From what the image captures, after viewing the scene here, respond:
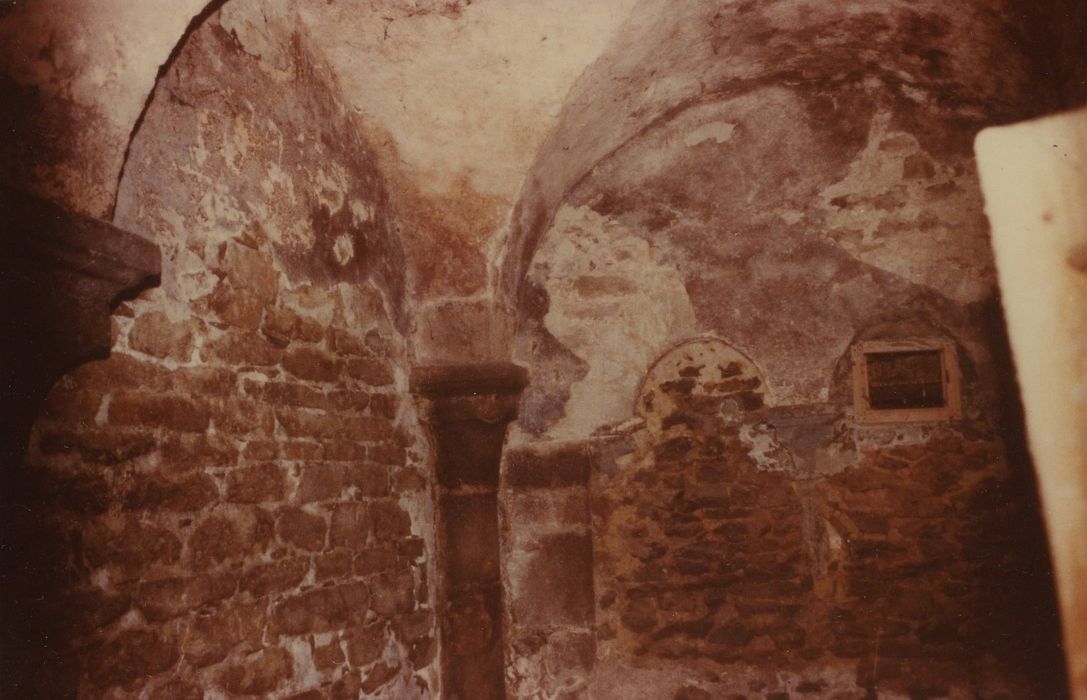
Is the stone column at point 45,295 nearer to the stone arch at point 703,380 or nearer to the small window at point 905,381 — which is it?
the stone arch at point 703,380

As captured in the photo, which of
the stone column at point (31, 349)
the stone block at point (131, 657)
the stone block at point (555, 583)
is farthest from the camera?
the stone block at point (555, 583)

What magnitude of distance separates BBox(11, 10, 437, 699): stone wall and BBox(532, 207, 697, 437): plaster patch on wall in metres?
0.92

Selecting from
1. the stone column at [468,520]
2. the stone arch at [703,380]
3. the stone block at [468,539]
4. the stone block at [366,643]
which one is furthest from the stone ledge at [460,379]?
the stone block at [366,643]

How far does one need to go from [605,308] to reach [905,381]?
1.47 m

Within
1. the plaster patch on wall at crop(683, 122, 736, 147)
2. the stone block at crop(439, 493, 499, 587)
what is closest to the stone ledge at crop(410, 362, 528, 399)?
the stone block at crop(439, 493, 499, 587)

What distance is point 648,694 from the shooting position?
359 cm

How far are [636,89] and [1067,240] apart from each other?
1811 mm

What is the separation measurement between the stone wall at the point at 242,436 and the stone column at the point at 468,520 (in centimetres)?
11

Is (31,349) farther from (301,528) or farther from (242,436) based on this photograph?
(301,528)

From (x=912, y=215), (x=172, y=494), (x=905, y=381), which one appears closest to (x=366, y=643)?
(x=172, y=494)

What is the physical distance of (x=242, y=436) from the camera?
237 centimetres

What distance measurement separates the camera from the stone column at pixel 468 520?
11.1 ft

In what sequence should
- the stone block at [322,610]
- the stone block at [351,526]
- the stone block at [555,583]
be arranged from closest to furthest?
the stone block at [322,610] → the stone block at [351,526] → the stone block at [555,583]

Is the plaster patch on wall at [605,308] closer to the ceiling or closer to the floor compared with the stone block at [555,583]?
closer to the ceiling
